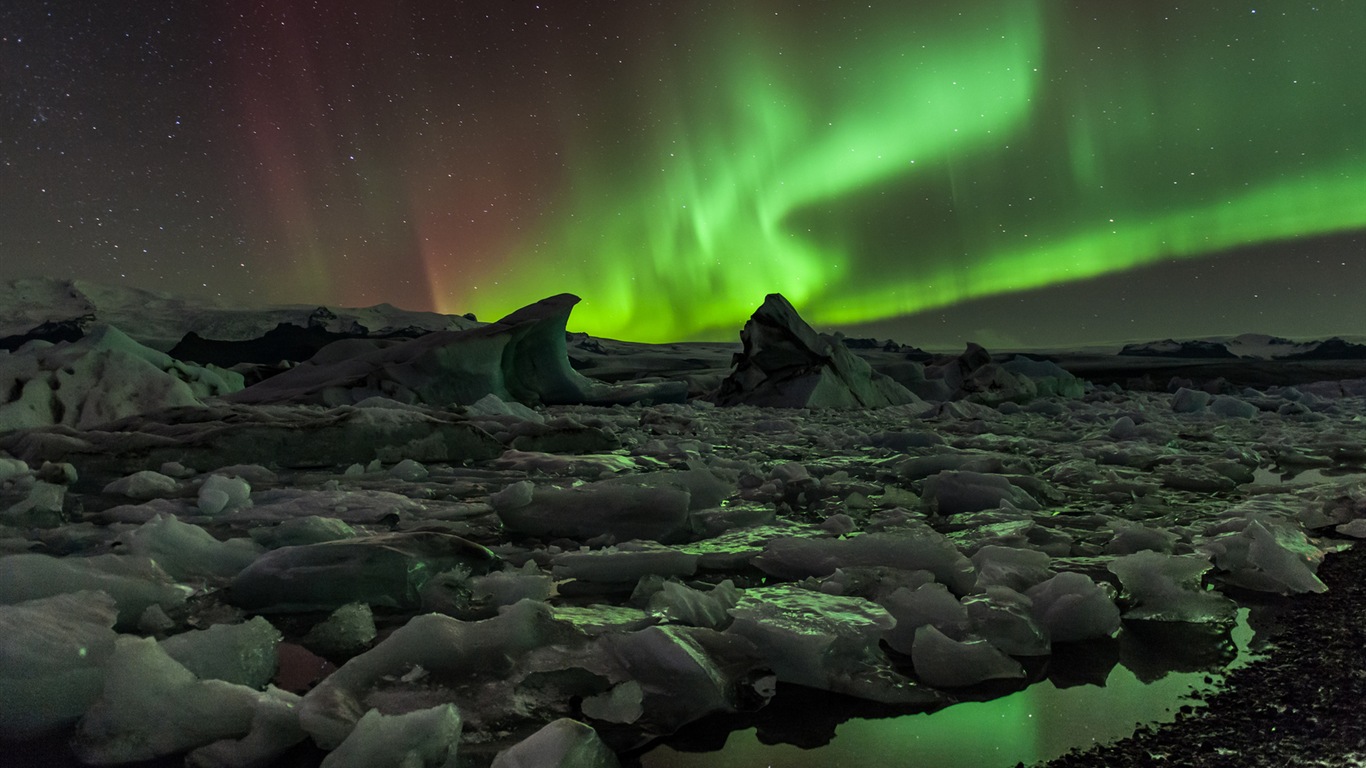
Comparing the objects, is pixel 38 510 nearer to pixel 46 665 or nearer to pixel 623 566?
pixel 46 665

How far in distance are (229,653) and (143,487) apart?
281cm

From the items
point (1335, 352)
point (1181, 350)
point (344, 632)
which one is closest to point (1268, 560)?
A: point (344, 632)

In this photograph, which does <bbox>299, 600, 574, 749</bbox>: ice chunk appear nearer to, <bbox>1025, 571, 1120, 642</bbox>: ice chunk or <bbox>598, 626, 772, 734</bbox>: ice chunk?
<bbox>598, 626, 772, 734</bbox>: ice chunk

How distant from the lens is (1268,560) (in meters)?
2.00

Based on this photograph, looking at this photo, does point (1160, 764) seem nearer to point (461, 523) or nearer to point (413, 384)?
point (461, 523)

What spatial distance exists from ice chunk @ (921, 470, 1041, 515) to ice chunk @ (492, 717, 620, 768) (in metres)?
2.64

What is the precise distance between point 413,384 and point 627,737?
339 inches

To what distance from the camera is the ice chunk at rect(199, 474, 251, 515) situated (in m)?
2.92

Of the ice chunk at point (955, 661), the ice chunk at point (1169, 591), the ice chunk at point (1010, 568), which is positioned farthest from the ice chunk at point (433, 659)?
the ice chunk at point (1169, 591)

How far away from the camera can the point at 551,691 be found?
4.13ft

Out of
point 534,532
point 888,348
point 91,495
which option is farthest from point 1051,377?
point 888,348

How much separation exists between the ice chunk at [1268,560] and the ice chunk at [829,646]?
1.27 metres

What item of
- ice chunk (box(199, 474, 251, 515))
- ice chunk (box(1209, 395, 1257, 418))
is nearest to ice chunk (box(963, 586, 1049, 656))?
ice chunk (box(199, 474, 251, 515))

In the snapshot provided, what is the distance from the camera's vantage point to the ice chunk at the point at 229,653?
1.29 meters
